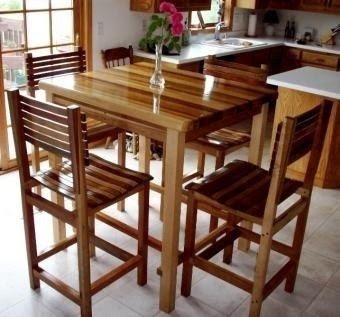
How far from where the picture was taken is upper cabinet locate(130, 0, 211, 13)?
385 centimetres

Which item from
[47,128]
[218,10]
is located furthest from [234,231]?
[218,10]

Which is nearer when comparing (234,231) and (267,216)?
(267,216)

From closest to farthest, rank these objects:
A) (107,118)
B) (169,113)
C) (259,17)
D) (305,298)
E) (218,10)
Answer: (169,113)
(107,118)
(305,298)
(218,10)
(259,17)

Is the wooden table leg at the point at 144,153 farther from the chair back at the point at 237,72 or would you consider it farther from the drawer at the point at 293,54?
the drawer at the point at 293,54

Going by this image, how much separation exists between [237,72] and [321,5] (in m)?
3.17

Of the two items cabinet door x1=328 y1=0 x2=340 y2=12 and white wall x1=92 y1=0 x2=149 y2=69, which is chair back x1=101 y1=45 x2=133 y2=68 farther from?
cabinet door x1=328 y1=0 x2=340 y2=12

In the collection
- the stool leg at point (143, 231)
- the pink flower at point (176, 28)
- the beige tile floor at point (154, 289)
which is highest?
the pink flower at point (176, 28)

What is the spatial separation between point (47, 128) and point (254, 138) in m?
1.13

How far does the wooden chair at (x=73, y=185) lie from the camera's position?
1724 millimetres

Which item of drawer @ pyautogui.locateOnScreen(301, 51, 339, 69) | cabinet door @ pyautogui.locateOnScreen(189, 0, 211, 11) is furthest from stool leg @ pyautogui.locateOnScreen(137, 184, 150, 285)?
drawer @ pyautogui.locateOnScreen(301, 51, 339, 69)

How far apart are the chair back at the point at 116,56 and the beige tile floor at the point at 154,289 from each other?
1542 mm

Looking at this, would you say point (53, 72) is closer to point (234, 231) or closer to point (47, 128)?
point (47, 128)

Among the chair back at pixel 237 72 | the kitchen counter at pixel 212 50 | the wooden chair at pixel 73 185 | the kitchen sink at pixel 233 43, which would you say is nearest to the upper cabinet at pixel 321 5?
the kitchen counter at pixel 212 50

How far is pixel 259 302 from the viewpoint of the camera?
78.3 inches
